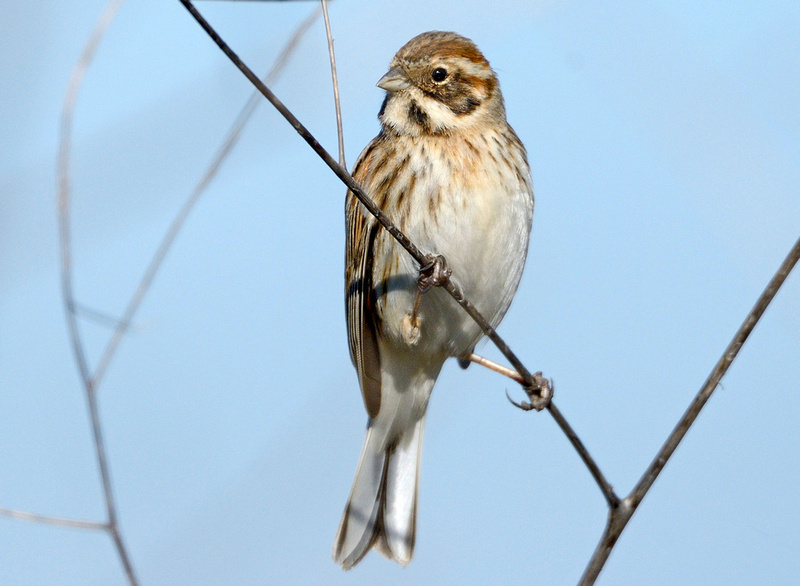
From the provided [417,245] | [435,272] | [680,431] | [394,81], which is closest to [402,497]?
[417,245]

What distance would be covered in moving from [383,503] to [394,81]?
191cm

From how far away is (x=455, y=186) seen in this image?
337cm

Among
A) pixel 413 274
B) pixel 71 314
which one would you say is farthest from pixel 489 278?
pixel 71 314

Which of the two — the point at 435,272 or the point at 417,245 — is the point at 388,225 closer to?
the point at 435,272

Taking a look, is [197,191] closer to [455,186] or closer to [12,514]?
[455,186]

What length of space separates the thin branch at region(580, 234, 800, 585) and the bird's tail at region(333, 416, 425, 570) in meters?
1.88

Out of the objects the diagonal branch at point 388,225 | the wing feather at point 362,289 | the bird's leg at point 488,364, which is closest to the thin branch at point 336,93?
the diagonal branch at point 388,225

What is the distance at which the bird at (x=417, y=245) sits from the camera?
339cm

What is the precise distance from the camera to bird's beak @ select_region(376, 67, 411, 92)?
3.54 meters

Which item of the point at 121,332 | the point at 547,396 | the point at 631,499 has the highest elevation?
the point at 121,332

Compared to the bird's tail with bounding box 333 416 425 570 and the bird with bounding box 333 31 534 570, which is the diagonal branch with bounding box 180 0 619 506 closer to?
the bird with bounding box 333 31 534 570

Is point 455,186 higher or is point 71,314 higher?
point 71,314

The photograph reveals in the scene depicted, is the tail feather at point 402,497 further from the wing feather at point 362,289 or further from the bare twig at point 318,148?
the bare twig at point 318,148

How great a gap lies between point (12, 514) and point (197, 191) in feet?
3.94
